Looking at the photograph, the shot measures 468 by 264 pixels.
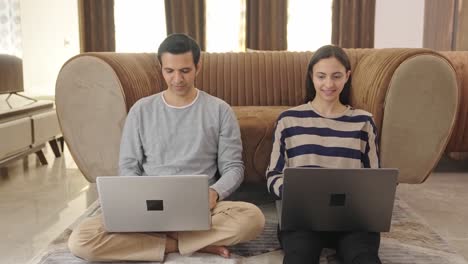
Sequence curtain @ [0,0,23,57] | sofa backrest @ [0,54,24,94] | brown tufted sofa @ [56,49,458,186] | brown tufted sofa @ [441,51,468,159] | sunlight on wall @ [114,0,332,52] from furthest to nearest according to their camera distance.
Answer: sunlight on wall @ [114,0,332,52] < curtain @ [0,0,23,57] < sofa backrest @ [0,54,24,94] < brown tufted sofa @ [441,51,468,159] < brown tufted sofa @ [56,49,458,186]

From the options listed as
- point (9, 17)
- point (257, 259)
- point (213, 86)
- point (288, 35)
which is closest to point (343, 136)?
point (257, 259)

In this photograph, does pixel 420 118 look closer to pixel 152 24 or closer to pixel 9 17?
pixel 152 24

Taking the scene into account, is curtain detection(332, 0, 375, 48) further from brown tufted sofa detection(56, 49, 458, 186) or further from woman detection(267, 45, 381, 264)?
woman detection(267, 45, 381, 264)

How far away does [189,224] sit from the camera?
4.39ft

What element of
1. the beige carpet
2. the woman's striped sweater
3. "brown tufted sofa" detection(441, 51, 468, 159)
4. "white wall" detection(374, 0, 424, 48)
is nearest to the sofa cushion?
the beige carpet

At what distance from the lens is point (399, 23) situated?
4.44m

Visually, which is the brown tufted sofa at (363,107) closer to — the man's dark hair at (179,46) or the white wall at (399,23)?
the man's dark hair at (179,46)

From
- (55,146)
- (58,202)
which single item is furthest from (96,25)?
(58,202)

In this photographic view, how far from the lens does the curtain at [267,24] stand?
14.5ft

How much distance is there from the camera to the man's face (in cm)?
148

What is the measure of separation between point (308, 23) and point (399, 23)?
2.76ft

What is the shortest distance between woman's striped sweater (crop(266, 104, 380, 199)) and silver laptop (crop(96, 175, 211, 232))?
0.28 m

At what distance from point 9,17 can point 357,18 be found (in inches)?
125

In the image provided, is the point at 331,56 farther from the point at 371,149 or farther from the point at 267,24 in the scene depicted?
the point at 267,24
